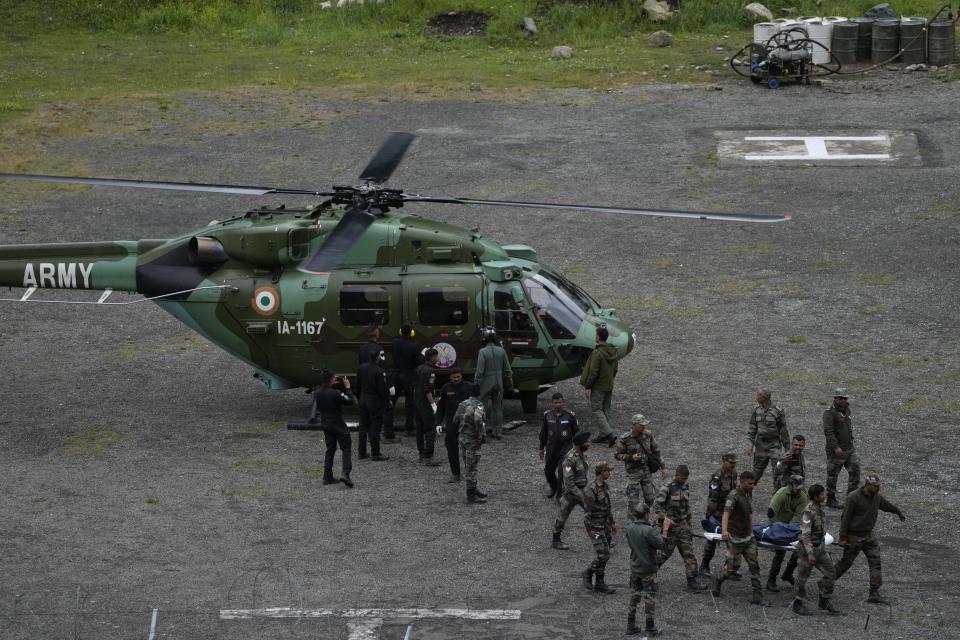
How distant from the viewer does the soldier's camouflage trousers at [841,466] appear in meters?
16.3

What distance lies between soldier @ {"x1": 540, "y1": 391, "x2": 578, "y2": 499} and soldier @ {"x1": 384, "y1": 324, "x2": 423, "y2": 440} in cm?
259

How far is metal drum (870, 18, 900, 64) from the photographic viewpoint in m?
36.8

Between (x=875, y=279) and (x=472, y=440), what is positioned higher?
(x=472, y=440)

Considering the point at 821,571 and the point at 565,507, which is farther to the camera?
the point at 565,507

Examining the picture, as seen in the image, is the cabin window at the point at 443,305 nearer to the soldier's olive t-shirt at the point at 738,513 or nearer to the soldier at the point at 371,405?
the soldier at the point at 371,405

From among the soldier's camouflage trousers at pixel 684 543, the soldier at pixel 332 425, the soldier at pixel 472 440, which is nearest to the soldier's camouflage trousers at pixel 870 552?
the soldier's camouflage trousers at pixel 684 543

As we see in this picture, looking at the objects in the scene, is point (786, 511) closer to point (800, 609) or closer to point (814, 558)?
point (814, 558)

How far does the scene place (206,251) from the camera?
757 inches

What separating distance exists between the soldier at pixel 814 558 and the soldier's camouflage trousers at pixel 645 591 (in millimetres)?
1575

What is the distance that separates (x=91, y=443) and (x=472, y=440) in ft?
18.7

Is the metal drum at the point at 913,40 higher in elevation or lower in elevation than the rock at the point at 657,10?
lower

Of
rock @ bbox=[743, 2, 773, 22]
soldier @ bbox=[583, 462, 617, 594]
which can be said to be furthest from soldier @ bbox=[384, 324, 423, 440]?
rock @ bbox=[743, 2, 773, 22]

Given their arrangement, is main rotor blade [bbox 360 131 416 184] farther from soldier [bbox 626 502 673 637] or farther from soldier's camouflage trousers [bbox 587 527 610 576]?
soldier [bbox 626 502 673 637]

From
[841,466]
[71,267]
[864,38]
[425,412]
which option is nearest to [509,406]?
[425,412]
